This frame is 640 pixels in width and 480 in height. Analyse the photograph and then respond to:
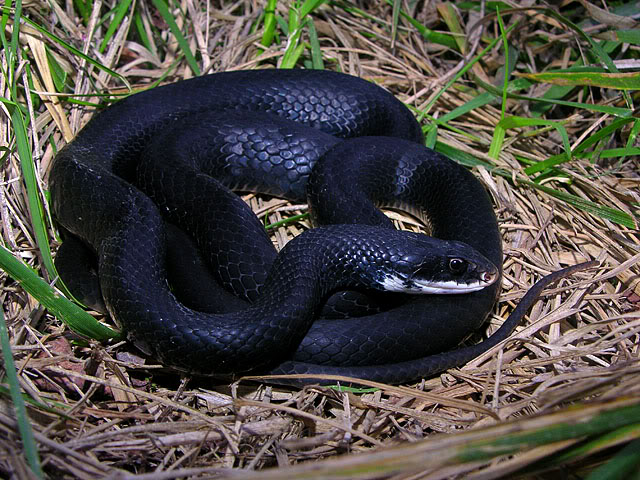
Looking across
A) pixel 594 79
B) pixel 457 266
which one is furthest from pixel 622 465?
pixel 594 79

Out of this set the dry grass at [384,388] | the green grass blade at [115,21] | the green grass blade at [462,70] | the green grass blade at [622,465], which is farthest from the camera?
the green grass blade at [462,70]

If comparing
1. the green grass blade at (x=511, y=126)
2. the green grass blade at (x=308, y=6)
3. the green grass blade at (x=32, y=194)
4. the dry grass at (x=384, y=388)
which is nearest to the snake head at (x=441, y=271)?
the dry grass at (x=384, y=388)

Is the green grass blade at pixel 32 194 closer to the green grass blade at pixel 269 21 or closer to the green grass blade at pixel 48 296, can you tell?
the green grass blade at pixel 48 296

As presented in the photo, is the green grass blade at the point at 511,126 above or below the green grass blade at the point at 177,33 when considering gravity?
below

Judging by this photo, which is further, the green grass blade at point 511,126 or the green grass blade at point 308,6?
the green grass blade at point 308,6

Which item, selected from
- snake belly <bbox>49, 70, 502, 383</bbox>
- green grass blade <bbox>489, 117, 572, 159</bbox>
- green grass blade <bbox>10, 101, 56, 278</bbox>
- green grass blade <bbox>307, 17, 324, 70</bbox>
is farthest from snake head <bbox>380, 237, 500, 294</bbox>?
green grass blade <bbox>307, 17, 324, 70</bbox>

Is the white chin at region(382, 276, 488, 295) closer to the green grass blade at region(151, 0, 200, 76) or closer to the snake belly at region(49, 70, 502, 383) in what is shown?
the snake belly at region(49, 70, 502, 383)

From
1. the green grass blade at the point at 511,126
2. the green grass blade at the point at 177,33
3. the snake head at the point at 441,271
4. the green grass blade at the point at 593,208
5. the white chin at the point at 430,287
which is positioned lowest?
the white chin at the point at 430,287
